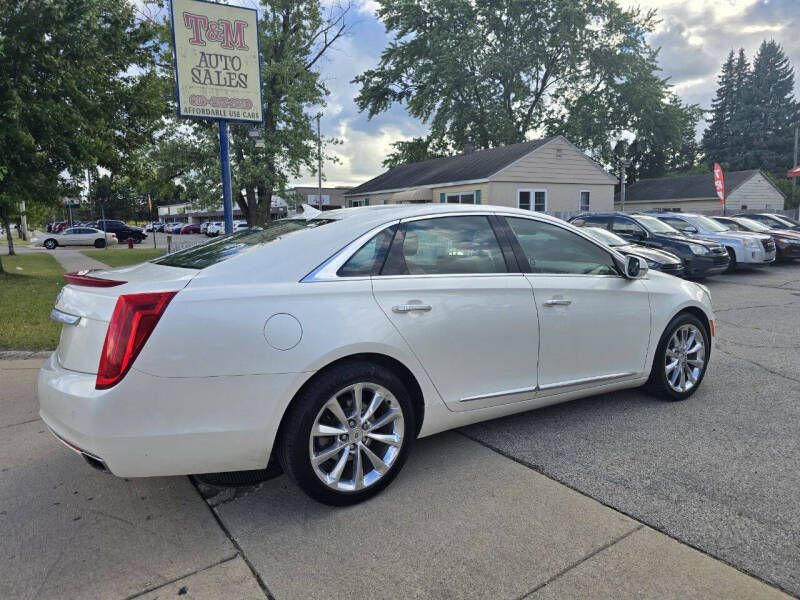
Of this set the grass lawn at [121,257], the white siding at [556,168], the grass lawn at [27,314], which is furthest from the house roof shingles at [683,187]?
the grass lawn at [27,314]

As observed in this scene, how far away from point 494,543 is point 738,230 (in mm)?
Result: 15963

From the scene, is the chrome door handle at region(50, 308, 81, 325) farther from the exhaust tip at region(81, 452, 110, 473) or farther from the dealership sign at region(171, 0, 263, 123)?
the dealership sign at region(171, 0, 263, 123)

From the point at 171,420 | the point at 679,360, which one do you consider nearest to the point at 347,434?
the point at 171,420

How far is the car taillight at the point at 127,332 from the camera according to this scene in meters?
2.41

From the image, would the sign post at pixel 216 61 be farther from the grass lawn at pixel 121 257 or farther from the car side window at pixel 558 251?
the grass lawn at pixel 121 257

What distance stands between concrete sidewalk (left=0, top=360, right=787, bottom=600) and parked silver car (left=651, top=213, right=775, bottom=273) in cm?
1322

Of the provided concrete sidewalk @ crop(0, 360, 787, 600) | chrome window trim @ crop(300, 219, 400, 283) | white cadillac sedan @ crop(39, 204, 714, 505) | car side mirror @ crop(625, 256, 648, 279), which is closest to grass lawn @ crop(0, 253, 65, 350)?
concrete sidewalk @ crop(0, 360, 787, 600)

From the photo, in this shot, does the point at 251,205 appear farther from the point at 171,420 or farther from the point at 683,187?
the point at 683,187

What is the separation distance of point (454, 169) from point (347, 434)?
26200mm

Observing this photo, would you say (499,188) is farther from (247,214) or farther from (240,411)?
(240,411)

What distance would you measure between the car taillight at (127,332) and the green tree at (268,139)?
811 inches

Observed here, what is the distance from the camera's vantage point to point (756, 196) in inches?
1502

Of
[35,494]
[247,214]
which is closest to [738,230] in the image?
[35,494]

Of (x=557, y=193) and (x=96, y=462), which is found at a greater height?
(x=557, y=193)
